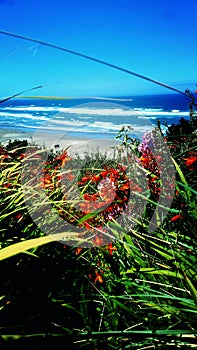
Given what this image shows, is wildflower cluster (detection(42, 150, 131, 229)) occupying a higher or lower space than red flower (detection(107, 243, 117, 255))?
higher

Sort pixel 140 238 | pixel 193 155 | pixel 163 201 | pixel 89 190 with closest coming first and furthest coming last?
pixel 140 238 → pixel 163 201 → pixel 193 155 → pixel 89 190

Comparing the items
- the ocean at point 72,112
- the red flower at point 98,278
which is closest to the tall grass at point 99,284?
the red flower at point 98,278

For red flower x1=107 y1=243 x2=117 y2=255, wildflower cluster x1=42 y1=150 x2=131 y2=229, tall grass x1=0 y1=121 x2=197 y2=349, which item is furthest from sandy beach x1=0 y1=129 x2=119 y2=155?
red flower x1=107 y1=243 x2=117 y2=255

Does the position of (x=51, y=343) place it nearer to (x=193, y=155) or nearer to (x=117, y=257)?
(x=117, y=257)

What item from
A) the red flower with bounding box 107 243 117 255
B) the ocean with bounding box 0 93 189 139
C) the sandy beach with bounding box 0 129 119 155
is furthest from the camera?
the sandy beach with bounding box 0 129 119 155

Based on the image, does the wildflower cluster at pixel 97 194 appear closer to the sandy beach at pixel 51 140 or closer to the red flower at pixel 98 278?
the sandy beach at pixel 51 140

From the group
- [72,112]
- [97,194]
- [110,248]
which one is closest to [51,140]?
[72,112]

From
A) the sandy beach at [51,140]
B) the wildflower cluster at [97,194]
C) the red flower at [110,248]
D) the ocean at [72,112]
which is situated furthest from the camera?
the sandy beach at [51,140]

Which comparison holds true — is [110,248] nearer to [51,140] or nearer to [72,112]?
[72,112]

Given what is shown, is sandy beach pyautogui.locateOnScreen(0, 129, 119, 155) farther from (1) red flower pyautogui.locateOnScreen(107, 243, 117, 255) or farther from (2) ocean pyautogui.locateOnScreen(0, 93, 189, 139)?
(1) red flower pyautogui.locateOnScreen(107, 243, 117, 255)

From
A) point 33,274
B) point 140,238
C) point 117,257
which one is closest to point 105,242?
point 117,257

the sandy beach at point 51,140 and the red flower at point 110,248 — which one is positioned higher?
the sandy beach at point 51,140
